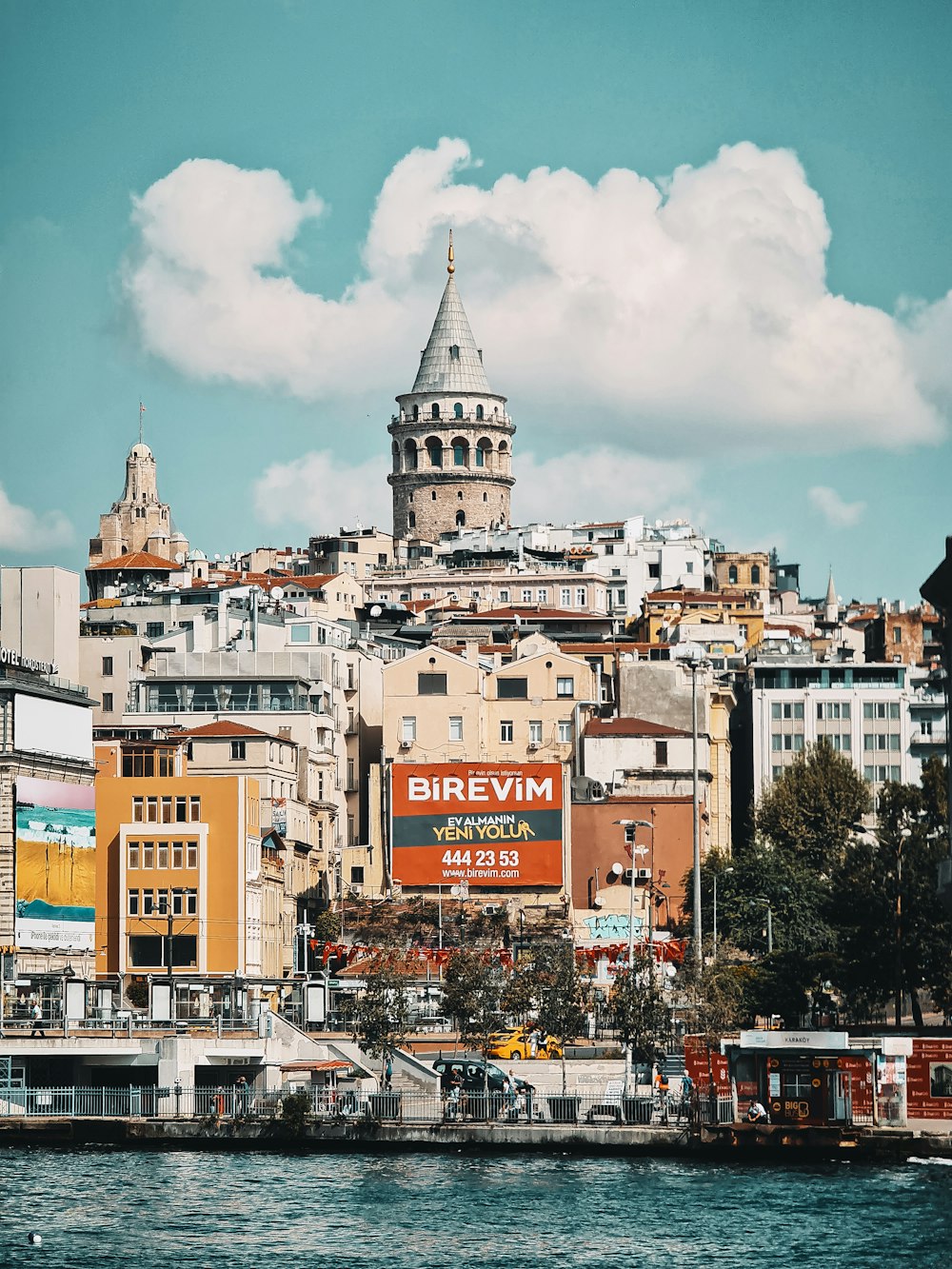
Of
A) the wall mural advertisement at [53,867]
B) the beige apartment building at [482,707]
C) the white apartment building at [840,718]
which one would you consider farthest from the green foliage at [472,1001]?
the white apartment building at [840,718]

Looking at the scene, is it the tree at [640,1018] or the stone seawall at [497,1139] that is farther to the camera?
the tree at [640,1018]

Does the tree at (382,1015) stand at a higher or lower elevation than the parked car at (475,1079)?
higher

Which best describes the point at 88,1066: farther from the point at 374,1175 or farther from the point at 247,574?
the point at 247,574

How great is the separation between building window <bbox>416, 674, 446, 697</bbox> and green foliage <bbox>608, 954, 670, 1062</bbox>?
38178 mm

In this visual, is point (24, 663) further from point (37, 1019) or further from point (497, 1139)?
point (497, 1139)

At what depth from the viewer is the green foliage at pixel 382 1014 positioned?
260 feet

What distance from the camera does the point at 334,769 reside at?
11719cm

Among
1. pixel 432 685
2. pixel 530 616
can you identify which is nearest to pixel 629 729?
pixel 432 685

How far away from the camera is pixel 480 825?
11138cm

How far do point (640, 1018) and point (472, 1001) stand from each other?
17.1 feet

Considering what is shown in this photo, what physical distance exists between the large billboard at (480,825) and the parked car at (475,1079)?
3310cm

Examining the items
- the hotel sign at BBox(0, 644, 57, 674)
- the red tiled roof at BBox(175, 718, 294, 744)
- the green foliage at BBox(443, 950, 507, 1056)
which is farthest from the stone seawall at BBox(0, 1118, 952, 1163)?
the red tiled roof at BBox(175, 718, 294, 744)

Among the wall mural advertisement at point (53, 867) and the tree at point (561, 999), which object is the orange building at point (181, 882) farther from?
the tree at point (561, 999)

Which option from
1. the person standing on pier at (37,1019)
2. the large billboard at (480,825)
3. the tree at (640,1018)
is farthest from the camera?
the large billboard at (480,825)
